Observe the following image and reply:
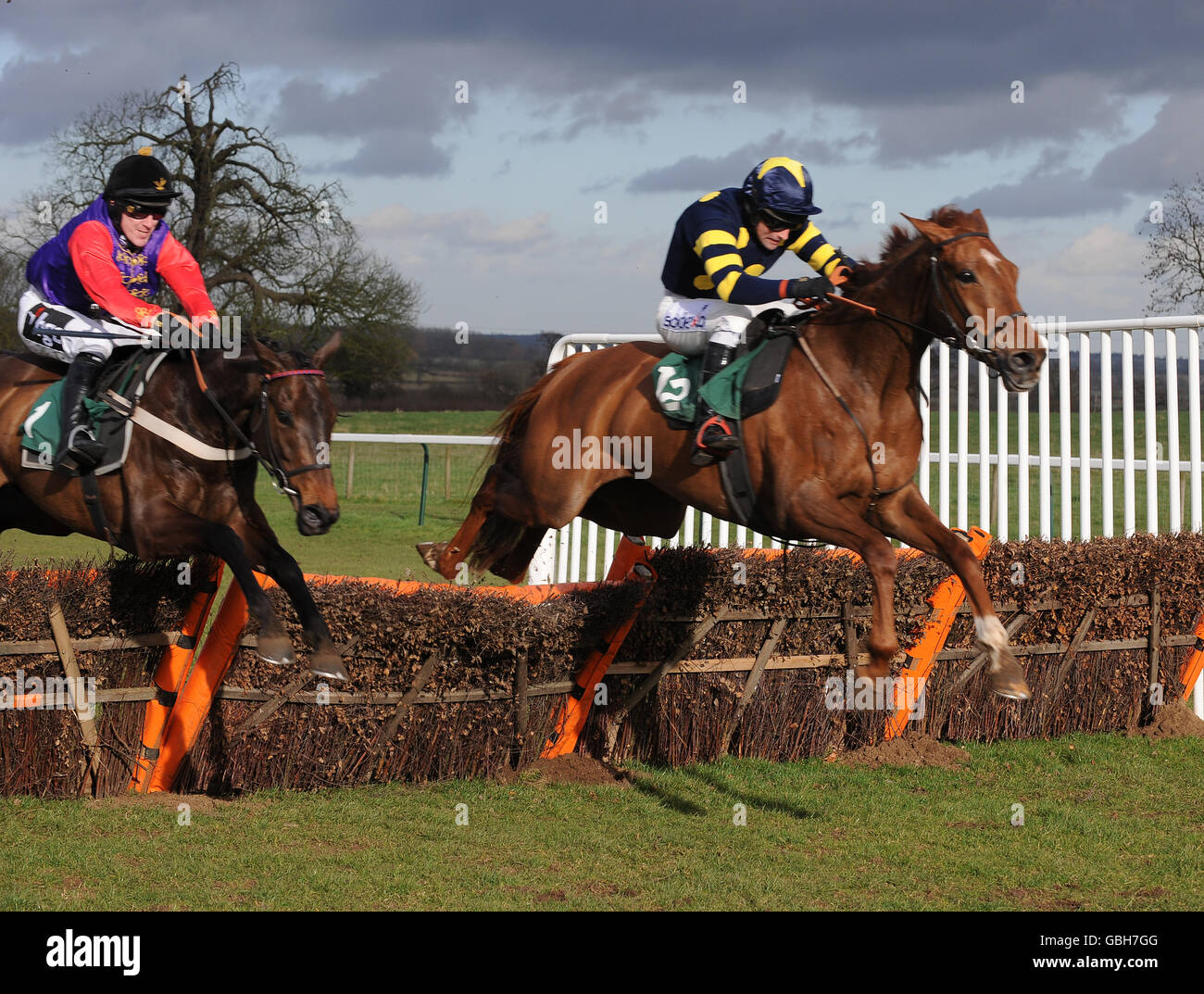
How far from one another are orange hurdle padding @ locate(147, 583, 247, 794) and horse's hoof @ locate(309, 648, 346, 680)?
1.99ft

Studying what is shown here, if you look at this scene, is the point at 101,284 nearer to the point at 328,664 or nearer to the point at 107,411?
the point at 107,411

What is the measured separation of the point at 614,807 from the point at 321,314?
838 inches

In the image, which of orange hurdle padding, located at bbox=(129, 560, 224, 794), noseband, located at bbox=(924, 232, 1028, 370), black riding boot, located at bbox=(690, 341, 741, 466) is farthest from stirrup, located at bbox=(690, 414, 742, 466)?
orange hurdle padding, located at bbox=(129, 560, 224, 794)

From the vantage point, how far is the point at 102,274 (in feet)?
17.2

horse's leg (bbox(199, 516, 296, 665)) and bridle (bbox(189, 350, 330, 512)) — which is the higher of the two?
bridle (bbox(189, 350, 330, 512))

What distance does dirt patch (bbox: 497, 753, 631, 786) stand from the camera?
5.75 meters

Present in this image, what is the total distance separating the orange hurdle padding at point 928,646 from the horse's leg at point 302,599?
3.16m

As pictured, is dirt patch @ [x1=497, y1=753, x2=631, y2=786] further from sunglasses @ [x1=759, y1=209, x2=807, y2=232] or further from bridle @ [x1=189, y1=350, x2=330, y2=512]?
sunglasses @ [x1=759, y1=209, x2=807, y2=232]

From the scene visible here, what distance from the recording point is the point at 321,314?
25.2 m

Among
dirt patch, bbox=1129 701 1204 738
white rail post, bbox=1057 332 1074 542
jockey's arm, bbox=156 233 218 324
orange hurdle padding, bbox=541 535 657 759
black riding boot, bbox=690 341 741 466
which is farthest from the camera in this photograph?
white rail post, bbox=1057 332 1074 542

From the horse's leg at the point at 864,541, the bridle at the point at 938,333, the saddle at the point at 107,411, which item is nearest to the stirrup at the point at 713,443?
the horse's leg at the point at 864,541
